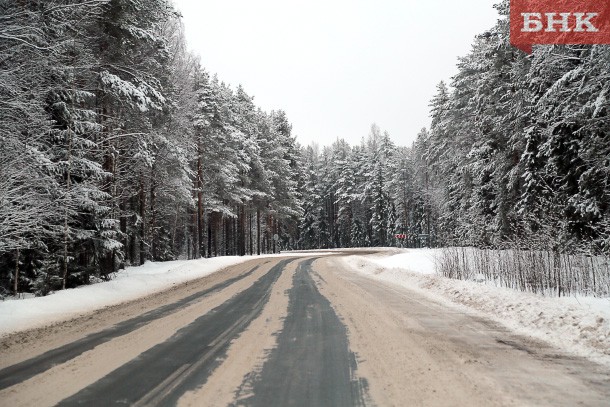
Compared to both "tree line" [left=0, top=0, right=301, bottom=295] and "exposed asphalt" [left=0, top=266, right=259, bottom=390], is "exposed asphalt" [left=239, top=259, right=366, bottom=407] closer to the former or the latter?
"exposed asphalt" [left=0, top=266, right=259, bottom=390]

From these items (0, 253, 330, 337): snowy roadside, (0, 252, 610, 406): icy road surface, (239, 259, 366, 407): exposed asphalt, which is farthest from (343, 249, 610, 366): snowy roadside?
(0, 253, 330, 337): snowy roadside

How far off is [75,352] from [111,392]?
2.25 meters

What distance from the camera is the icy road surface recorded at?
13.9 ft

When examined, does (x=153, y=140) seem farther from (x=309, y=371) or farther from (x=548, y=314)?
(x=548, y=314)

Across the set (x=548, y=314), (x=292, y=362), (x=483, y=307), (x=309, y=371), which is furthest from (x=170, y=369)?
(x=483, y=307)

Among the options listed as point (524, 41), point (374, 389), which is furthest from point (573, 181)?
point (374, 389)

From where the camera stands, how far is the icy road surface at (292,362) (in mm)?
4234

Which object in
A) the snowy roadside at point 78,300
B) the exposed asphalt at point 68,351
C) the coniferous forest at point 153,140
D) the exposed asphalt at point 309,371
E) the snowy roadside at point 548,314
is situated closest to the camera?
the exposed asphalt at point 309,371

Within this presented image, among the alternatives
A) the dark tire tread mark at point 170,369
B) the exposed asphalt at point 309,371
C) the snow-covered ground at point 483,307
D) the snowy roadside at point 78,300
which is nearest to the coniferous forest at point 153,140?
the snowy roadside at point 78,300

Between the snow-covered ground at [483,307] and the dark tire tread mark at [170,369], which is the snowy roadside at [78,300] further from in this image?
the dark tire tread mark at [170,369]

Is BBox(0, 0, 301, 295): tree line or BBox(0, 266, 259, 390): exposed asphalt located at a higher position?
BBox(0, 0, 301, 295): tree line

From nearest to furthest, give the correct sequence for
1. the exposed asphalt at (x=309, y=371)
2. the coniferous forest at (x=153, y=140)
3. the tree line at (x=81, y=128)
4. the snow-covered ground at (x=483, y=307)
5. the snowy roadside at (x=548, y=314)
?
the exposed asphalt at (x=309, y=371)
the snowy roadside at (x=548, y=314)
the snow-covered ground at (x=483, y=307)
the tree line at (x=81, y=128)
the coniferous forest at (x=153, y=140)

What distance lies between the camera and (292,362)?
17.9 feet

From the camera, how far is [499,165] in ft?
69.1
